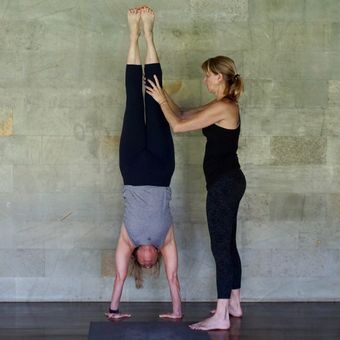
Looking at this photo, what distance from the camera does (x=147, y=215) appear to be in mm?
3863

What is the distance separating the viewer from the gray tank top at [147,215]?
12.5 feet

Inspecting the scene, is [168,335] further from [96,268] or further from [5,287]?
[5,287]

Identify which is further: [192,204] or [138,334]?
[192,204]

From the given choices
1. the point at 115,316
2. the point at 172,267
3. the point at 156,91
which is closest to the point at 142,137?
the point at 156,91

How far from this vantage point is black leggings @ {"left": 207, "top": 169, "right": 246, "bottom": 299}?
3.71 m

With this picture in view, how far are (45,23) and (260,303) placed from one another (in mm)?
2645

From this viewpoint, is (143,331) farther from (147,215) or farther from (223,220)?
(223,220)

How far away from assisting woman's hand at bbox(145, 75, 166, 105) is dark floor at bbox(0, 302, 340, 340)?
4.77ft

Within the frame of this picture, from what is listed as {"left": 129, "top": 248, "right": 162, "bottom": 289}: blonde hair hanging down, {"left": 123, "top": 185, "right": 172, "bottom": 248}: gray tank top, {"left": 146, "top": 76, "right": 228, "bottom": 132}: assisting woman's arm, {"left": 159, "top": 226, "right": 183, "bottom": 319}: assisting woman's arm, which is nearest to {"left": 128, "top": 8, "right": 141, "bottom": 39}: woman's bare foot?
{"left": 146, "top": 76, "right": 228, "bottom": 132}: assisting woman's arm

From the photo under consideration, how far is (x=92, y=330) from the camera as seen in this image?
367 cm

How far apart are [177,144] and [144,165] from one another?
2.43ft

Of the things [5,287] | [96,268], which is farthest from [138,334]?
[5,287]

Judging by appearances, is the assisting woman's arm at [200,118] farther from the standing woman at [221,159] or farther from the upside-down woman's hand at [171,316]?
the upside-down woman's hand at [171,316]

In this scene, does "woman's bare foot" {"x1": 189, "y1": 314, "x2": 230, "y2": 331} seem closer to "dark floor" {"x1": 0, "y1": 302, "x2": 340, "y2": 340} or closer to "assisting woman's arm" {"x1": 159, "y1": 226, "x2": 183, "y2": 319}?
"dark floor" {"x1": 0, "y1": 302, "x2": 340, "y2": 340}
